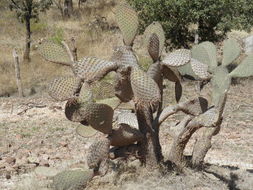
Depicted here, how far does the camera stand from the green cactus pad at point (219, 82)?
5242 mm

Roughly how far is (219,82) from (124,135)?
126cm

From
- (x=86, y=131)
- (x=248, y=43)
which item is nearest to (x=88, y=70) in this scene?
(x=86, y=131)

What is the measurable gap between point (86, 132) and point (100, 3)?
20696mm

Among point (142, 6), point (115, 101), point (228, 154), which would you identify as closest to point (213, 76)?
point (115, 101)

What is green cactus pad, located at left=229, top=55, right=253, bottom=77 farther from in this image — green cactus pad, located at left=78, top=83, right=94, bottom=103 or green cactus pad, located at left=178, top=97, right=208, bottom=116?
green cactus pad, located at left=78, top=83, right=94, bottom=103

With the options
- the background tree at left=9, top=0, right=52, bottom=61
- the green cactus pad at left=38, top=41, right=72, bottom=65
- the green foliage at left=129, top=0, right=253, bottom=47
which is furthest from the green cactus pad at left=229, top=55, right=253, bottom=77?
the background tree at left=9, top=0, right=52, bottom=61

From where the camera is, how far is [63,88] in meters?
4.41

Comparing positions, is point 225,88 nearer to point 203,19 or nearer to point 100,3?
point 203,19

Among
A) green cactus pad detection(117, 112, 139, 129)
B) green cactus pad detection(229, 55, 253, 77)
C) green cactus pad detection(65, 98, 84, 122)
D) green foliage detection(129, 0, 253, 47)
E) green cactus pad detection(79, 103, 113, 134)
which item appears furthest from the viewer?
green foliage detection(129, 0, 253, 47)

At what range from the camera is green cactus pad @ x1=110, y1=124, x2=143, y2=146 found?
502cm

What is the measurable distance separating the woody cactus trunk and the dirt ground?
0.99 ft

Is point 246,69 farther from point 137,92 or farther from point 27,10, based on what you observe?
point 27,10

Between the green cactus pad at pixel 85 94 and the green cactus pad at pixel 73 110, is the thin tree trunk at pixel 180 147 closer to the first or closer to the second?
the green cactus pad at pixel 73 110

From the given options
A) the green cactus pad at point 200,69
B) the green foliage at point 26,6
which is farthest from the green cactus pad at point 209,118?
the green foliage at point 26,6
